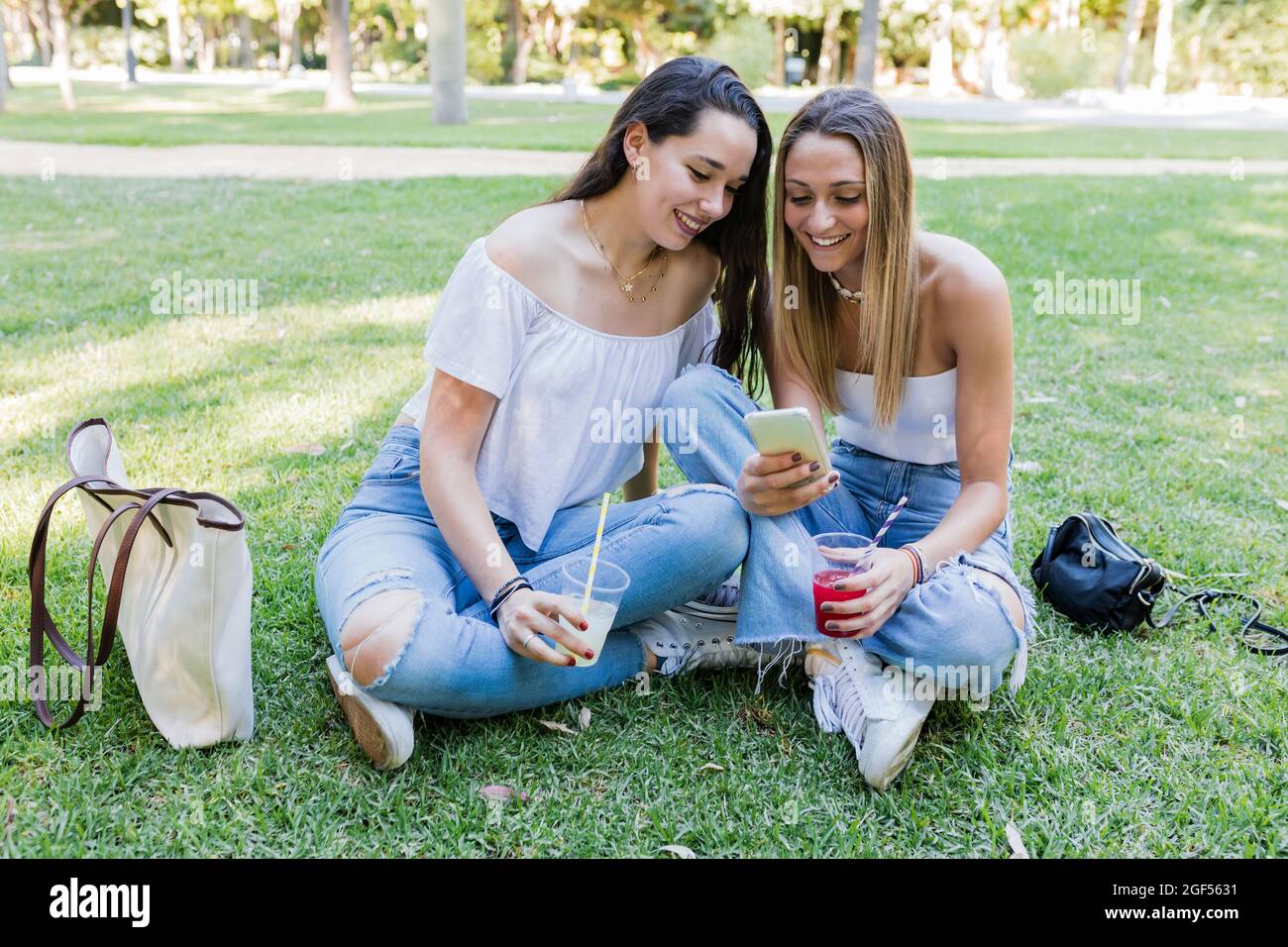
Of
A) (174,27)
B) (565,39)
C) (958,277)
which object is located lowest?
(958,277)

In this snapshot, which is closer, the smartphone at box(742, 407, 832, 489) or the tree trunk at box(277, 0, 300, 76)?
the smartphone at box(742, 407, 832, 489)

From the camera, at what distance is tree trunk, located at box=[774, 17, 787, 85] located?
3288cm

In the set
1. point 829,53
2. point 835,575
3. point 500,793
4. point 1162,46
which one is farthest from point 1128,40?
point 500,793

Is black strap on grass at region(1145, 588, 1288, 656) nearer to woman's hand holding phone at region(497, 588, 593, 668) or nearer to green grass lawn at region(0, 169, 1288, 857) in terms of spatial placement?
green grass lawn at region(0, 169, 1288, 857)

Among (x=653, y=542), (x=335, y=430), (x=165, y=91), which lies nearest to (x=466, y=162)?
(x=335, y=430)

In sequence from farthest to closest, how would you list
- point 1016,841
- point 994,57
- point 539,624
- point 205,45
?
point 205,45 < point 994,57 < point 539,624 < point 1016,841

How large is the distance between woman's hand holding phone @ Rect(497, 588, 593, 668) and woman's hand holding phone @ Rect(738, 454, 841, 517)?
49 centimetres

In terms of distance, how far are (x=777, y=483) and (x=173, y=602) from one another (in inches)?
49.7

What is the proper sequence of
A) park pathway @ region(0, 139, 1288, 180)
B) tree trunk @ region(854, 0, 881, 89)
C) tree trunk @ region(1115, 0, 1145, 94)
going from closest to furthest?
park pathway @ region(0, 139, 1288, 180), tree trunk @ region(854, 0, 881, 89), tree trunk @ region(1115, 0, 1145, 94)

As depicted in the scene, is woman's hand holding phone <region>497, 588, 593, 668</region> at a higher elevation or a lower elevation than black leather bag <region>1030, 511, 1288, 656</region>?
higher

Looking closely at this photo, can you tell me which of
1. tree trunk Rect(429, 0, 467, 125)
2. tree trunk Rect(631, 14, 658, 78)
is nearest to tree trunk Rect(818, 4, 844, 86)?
tree trunk Rect(631, 14, 658, 78)

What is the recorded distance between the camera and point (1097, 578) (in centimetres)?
285

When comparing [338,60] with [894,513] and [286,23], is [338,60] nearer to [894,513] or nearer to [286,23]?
[286,23]

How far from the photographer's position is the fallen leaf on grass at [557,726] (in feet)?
7.86
